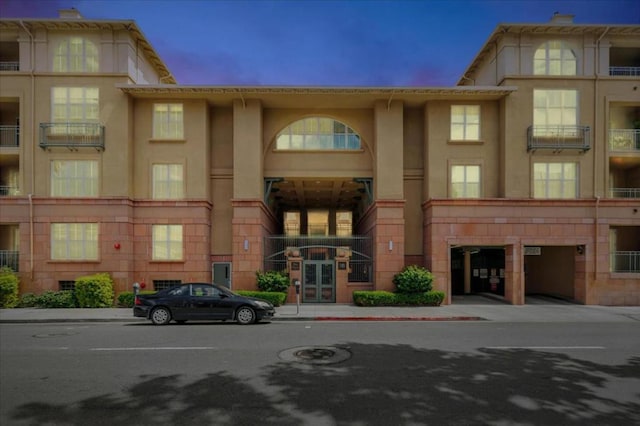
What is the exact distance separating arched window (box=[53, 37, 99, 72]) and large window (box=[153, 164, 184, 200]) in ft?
18.9

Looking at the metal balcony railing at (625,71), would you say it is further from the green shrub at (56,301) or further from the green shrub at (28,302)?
the green shrub at (28,302)

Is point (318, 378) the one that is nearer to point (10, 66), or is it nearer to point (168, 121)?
point (168, 121)

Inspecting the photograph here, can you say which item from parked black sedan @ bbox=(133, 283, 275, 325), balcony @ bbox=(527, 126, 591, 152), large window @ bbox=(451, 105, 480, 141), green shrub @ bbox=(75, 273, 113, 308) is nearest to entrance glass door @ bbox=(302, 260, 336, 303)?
parked black sedan @ bbox=(133, 283, 275, 325)

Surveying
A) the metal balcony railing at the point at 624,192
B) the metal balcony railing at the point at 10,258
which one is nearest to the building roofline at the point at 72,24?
the metal balcony railing at the point at 10,258

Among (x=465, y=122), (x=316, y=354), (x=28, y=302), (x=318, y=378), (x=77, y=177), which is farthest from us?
(x=465, y=122)

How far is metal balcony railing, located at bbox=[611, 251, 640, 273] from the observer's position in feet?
62.6

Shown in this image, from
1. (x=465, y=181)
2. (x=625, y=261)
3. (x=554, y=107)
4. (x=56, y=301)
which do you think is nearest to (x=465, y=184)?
(x=465, y=181)

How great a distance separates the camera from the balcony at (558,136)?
18.7 metres

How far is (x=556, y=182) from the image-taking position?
19.0m

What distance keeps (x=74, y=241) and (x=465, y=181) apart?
19732mm

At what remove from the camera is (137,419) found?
5.48m

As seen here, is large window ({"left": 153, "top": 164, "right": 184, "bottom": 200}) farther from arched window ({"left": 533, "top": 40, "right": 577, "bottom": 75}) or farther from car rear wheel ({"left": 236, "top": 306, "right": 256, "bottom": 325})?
arched window ({"left": 533, "top": 40, "right": 577, "bottom": 75})

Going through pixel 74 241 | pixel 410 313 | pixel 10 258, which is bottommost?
pixel 410 313

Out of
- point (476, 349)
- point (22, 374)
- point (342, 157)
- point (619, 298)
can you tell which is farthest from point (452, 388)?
point (619, 298)
